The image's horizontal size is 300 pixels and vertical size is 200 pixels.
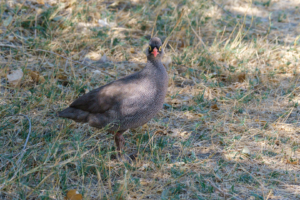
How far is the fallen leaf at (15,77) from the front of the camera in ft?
14.6

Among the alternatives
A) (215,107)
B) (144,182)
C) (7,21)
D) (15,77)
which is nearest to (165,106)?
(215,107)

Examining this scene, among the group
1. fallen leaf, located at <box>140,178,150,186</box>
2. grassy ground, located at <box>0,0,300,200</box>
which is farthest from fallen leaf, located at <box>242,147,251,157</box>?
fallen leaf, located at <box>140,178,150,186</box>

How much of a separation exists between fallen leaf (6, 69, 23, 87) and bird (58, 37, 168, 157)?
112 cm

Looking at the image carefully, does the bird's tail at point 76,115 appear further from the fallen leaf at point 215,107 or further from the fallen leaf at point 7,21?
the fallen leaf at point 7,21

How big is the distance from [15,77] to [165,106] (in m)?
1.90

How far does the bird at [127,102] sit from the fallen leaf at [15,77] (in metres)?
1.12

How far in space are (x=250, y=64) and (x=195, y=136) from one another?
2.06m

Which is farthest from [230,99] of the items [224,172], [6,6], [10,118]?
[6,6]

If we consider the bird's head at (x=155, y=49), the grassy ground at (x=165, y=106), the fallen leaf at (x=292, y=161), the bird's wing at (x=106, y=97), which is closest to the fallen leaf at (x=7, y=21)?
the grassy ground at (x=165, y=106)

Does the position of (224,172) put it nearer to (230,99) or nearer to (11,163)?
(230,99)

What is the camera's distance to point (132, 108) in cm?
343

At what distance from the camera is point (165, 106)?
15.3 ft

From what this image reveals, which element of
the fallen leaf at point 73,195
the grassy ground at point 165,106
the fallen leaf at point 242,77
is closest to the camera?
the fallen leaf at point 73,195

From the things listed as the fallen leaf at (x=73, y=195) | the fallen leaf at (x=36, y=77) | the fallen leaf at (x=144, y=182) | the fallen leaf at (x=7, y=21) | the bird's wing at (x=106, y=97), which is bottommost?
the fallen leaf at (x=36, y=77)
